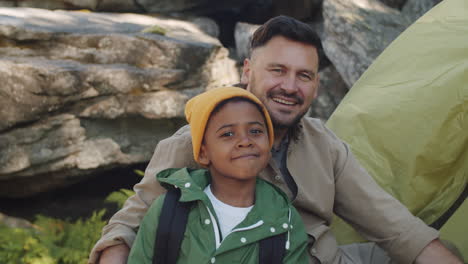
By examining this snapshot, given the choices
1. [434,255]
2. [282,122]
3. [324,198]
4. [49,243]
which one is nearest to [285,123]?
[282,122]

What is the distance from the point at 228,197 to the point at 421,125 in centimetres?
160

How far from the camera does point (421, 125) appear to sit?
2.96 m

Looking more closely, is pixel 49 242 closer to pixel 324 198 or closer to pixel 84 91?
pixel 84 91

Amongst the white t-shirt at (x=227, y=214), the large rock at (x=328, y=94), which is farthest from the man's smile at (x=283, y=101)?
the large rock at (x=328, y=94)

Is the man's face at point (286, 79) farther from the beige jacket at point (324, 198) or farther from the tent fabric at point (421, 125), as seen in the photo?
the tent fabric at point (421, 125)

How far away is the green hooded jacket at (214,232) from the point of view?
5.79 ft

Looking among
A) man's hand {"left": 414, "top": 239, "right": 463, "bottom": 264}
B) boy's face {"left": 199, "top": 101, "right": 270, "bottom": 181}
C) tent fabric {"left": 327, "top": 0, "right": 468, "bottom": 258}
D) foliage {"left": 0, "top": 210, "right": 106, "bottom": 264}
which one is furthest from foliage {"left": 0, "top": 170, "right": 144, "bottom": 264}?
man's hand {"left": 414, "top": 239, "right": 463, "bottom": 264}

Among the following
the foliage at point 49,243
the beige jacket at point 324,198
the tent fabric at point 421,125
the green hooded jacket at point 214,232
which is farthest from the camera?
the foliage at point 49,243

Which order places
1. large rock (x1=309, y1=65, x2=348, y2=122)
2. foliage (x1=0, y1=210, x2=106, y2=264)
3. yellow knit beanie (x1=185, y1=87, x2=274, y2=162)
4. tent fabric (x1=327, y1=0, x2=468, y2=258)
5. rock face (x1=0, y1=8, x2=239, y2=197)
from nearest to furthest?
yellow knit beanie (x1=185, y1=87, x2=274, y2=162)
tent fabric (x1=327, y1=0, x2=468, y2=258)
foliage (x1=0, y1=210, x2=106, y2=264)
rock face (x1=0, y1=8, x2=239, y2=197)
large rock (x1=309, y1=65, x2=348, y2=122)

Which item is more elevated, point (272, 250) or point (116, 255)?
point (272, 250)

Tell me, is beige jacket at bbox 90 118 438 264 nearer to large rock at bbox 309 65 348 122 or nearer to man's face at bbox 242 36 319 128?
man's face at bbox 242 36 319 128

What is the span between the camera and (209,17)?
8156mm

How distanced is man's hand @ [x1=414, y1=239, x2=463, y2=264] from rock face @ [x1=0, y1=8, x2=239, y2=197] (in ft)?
12.5

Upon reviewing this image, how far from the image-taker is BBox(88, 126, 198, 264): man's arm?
206cm
